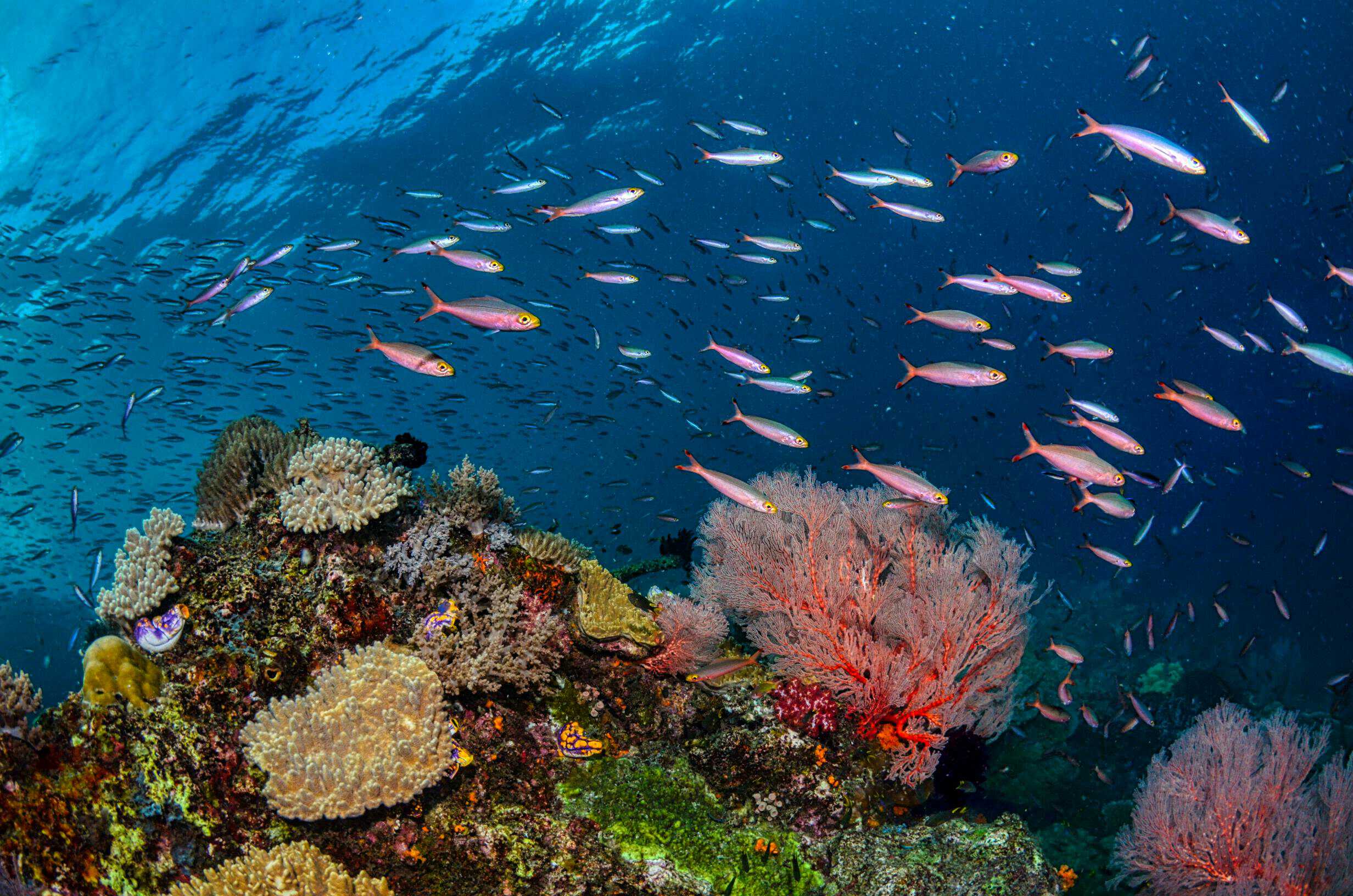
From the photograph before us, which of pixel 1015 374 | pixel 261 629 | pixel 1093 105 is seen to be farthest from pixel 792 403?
pixel 261 629

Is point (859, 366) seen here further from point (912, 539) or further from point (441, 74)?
point (912, 539)

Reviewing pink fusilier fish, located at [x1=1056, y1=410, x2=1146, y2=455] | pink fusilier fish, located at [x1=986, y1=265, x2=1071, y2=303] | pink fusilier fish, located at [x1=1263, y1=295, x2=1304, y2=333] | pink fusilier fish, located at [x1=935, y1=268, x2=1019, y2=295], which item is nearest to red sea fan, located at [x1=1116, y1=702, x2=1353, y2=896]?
pink fusilier fish, located at [x1=1056, y1=410, x2=1146, y2=455]

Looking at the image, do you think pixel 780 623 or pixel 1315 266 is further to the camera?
pixel 1315 266

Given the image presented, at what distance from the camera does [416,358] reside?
17.4 feet

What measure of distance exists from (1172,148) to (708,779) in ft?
21.8

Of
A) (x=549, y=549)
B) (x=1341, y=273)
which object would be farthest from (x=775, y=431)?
(x=1341, y=273)

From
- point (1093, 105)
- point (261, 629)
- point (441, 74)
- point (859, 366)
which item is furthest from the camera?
point (859, 366)

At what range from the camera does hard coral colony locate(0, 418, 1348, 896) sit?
338 centimetres

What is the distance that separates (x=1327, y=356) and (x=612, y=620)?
8.44 m

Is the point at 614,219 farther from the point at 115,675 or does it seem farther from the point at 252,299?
the point at 115,675

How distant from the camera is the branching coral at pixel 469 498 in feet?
16.8

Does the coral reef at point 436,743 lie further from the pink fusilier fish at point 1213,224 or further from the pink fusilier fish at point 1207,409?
the pink fusilier fish at point 1213,224

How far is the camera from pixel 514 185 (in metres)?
9.09

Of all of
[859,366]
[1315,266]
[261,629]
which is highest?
[261,629]
